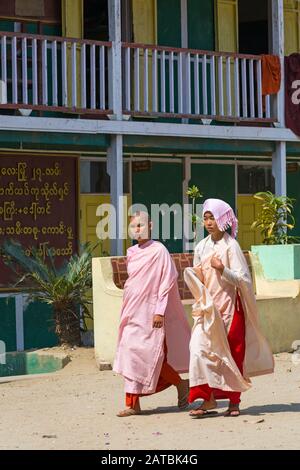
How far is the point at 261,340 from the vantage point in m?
9.52

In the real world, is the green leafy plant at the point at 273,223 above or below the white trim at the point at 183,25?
below

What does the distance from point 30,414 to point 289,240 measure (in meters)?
6.69

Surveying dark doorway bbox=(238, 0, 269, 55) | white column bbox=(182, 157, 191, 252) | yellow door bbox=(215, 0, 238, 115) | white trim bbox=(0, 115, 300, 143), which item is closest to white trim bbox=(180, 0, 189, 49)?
yellow door bbox=(215, 0, 238, 115)

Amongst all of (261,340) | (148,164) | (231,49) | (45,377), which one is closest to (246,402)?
(261,340)

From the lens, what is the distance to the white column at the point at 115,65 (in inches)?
613

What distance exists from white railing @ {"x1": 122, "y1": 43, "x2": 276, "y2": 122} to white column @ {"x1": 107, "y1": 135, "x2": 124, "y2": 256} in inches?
19.5

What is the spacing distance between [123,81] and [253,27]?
3.39 meters

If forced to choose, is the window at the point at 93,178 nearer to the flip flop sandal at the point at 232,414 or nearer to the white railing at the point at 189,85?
the white railing at the point at 189,85

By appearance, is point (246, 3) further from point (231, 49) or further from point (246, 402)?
point (246, 402)

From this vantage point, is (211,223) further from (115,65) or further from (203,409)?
(115,65)

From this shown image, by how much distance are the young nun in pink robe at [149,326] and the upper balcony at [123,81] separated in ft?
17.8

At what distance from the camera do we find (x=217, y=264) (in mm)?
9180

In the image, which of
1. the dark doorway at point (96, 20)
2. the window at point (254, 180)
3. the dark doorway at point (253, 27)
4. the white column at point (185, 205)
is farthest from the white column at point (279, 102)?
the dark doorway at point (96, 20)

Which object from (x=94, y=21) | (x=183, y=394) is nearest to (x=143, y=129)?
(x=94, y=21)
